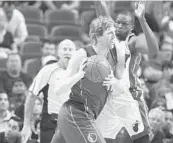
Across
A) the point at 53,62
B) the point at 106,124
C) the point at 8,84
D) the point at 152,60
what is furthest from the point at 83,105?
the point at 152,60

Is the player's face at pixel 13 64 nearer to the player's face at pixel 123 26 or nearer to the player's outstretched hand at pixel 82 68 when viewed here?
the player's face at pixel 123 26

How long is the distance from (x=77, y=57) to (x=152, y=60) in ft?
19.8

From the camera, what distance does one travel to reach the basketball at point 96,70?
18.3 ft

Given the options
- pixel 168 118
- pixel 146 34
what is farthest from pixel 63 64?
pixel 168 118

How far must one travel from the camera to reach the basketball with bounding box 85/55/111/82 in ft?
18.3

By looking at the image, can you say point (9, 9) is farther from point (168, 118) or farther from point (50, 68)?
point (50, 68)

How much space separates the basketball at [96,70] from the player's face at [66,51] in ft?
5.85

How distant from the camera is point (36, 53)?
37.2ft

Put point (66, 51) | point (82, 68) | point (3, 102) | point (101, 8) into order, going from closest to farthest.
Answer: point (82, 68) → point (101, 8) → point (66, 51) → point (3, 102)

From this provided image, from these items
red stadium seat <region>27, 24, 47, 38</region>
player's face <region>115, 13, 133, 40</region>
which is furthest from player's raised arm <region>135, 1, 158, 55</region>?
red stadium seat <region>27, 24, 47, 38</region>

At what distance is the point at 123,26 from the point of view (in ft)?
21.7

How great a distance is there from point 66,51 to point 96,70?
6.64ft

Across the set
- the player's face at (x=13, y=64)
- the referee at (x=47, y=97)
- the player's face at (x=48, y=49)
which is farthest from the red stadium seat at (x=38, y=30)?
the referee at (x=47, y=97)

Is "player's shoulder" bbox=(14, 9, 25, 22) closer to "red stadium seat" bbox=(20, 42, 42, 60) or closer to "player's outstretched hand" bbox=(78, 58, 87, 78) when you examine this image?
"red stadium seat" bbox=(20, 42, 42, 60)
